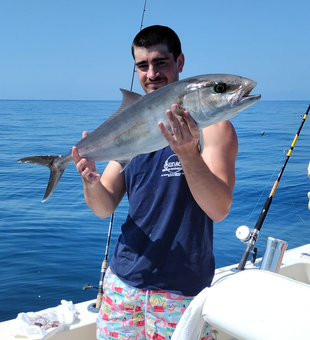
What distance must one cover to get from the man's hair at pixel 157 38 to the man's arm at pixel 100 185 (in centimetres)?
64

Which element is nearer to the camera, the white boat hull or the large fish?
the white boat hull

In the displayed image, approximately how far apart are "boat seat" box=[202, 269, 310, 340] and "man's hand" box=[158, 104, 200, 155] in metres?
0.65

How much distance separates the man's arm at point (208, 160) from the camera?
182 cm

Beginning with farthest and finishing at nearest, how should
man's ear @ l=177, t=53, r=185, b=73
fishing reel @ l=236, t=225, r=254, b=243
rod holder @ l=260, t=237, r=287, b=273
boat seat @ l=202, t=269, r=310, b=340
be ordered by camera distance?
fishing reel @ l=236, t=225, r=254, b=243 → man's ear @ l=177, t=53, r=185, b=73 → rod holder @ l=260, t=237, r=287, b=273 → boat seat @ l=202, t=269, r=310, b=340

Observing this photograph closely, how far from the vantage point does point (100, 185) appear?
2.38 m

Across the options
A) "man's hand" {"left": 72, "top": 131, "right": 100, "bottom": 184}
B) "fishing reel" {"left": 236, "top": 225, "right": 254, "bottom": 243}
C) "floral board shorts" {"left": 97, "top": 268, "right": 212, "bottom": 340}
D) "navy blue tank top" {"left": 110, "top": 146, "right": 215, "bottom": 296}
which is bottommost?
"fishing reel" {"left": 236, "top": 225, "right": 254, "bottom": 243}

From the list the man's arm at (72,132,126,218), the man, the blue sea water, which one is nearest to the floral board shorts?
the man

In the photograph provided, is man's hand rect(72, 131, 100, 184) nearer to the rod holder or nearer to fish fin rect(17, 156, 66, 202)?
fish fin rect(17, 156, 66, 202)

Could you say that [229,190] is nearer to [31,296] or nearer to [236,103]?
[236,103]

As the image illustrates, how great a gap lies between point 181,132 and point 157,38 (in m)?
0.76

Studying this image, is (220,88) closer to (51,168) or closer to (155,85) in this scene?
(155,85)

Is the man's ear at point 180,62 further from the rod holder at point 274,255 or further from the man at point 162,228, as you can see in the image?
the rod holder at point 274,255

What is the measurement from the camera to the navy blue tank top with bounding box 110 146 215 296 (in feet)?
6.85

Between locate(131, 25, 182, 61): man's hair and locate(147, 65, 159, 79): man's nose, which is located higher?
locate(131, 25, 182, 61): man's hair
